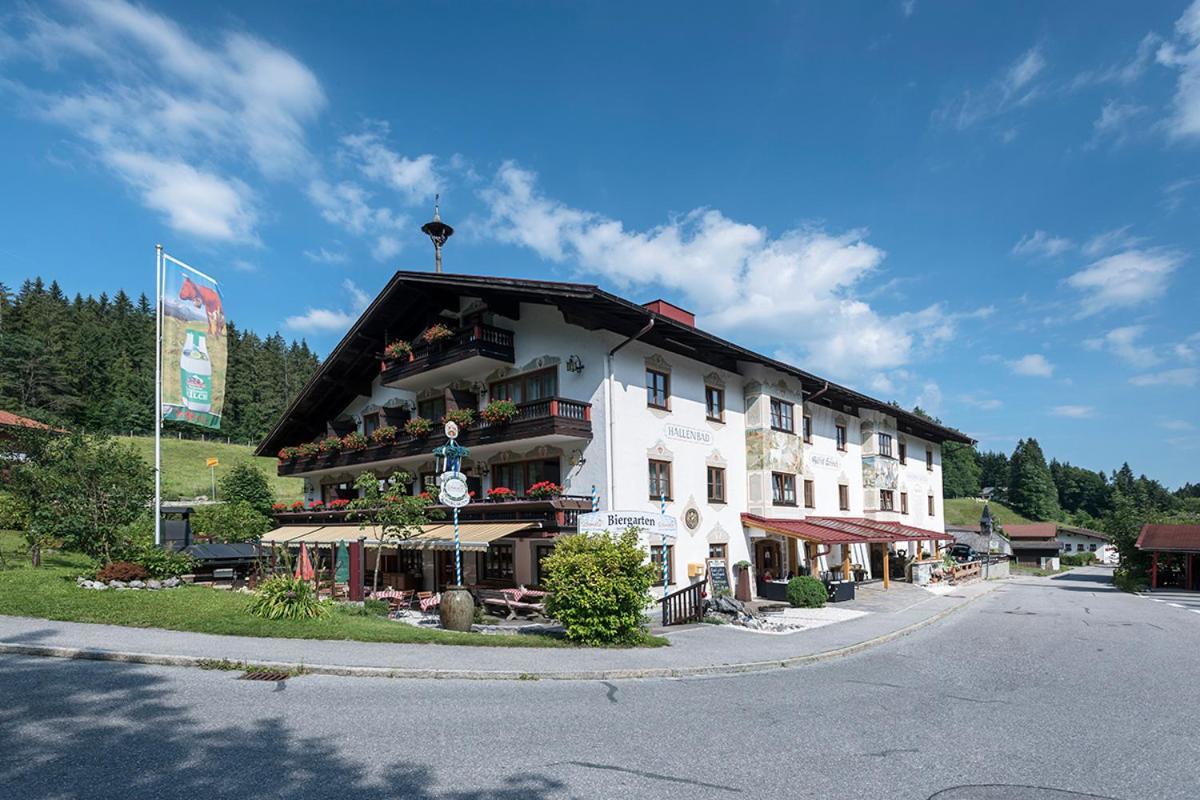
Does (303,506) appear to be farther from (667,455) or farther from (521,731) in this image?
(521,731)

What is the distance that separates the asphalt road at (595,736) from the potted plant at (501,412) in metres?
12.7

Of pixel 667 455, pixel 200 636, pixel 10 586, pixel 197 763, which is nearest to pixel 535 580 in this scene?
pixel 667 455

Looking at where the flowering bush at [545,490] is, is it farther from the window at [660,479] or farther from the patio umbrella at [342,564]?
the patio umbrella at [342,564]

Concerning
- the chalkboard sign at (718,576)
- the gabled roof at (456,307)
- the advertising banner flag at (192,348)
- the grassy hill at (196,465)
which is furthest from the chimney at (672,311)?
the grassy hill at (196,465)

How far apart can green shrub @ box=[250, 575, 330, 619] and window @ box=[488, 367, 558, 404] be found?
34.8ft

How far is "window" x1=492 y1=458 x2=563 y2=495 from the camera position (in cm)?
2497

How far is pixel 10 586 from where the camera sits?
17.6 metres

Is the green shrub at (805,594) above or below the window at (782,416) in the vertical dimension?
below

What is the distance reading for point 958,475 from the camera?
529ft

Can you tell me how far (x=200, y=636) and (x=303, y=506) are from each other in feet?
86.2

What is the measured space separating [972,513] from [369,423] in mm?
116647

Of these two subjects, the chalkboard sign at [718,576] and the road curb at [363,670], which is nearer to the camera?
the road curb at [363,670]

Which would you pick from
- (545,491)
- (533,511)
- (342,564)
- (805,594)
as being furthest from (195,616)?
(805,594)

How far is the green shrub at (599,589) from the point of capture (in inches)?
612
